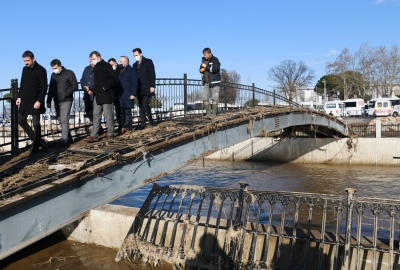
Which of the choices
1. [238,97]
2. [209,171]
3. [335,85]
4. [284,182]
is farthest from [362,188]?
[335,85]

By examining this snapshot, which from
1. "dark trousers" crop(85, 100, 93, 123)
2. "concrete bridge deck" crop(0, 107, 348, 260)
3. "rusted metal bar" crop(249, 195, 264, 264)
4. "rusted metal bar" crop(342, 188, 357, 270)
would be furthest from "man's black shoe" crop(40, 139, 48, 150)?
"rusted metal bar" crop(342, 188, 357, 270)

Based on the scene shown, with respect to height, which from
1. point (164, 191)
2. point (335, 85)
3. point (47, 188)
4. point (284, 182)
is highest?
point (335, 85)

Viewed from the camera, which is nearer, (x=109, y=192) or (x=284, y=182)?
(x=109, y=192)

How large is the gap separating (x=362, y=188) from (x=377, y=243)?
1017 centimetres

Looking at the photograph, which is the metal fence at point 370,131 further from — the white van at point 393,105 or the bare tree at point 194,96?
the white van at point 393,105

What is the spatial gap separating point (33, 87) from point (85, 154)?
1589 millimetres

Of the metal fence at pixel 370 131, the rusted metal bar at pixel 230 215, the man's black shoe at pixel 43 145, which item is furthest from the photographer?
the metal fence at pixel 370 131

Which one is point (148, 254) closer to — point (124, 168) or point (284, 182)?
point (124, 168)

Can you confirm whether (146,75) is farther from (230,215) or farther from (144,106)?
(230,215)

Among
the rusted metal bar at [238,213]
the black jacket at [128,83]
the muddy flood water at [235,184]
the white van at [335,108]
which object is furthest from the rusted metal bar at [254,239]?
the white van at [335,108]

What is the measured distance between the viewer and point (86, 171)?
6.19m

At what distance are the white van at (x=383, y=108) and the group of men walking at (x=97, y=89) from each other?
1376 inches

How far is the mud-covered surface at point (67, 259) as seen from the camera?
26.9ft

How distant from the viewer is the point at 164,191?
9109mm
